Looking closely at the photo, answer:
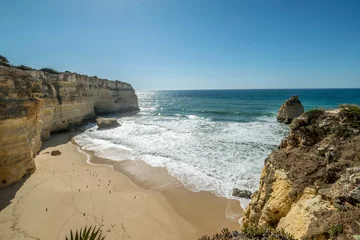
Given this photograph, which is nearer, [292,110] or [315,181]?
[315,181]

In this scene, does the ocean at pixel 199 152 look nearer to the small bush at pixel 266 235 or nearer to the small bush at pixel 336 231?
the small bush at pixel 266 235

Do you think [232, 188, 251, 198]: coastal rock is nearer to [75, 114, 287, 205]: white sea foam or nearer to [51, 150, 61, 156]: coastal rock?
[75, 114, 287, 205]: white sea foam

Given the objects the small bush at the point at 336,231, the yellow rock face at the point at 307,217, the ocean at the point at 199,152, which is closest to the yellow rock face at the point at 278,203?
the yellow rock face at the point at 307,217

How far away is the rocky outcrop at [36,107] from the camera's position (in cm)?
891

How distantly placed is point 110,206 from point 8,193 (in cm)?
479

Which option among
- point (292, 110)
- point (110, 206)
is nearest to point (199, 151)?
point (110, 206)

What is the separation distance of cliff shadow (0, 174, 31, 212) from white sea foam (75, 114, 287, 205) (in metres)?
6.02

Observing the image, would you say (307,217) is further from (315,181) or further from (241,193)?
(241,193)

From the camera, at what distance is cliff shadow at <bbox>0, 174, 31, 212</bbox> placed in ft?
25.0

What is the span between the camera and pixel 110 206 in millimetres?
8102

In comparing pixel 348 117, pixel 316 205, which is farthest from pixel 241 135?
pixel 316 205

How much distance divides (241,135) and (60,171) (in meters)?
16.1

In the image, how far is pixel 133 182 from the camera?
10.5 meters

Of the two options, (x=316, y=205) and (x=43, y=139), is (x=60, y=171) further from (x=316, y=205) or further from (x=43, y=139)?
(x=316, y=205)
